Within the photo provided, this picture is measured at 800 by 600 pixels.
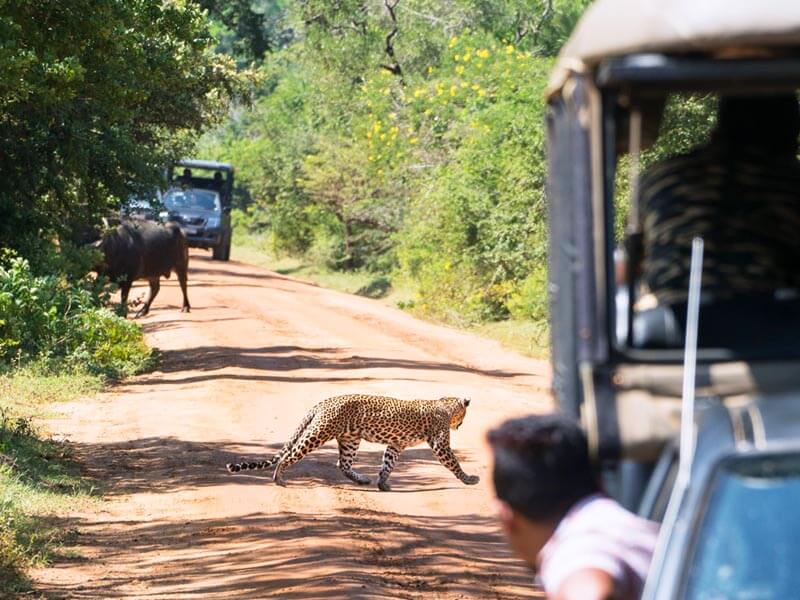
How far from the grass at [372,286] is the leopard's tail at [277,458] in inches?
410

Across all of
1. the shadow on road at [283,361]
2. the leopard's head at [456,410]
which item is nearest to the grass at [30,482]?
the leopard's head at [456,410]

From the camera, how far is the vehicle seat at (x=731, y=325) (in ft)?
11.3

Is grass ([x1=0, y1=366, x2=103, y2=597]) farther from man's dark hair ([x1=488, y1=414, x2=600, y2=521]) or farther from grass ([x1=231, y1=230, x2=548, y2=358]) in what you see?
grass ([x1=231, y1=230, x2=548, y2=358])

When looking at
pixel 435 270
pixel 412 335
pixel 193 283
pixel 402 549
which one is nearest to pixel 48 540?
pixel 402 549

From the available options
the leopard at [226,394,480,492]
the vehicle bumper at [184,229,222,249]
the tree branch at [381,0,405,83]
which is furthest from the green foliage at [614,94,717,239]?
the tree branch at [381,0,405,83]

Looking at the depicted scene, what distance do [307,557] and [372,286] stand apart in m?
27.7

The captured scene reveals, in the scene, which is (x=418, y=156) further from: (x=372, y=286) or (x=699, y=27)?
(x=699, y=27)

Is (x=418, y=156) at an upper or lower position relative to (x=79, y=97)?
lower

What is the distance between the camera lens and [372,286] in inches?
1435

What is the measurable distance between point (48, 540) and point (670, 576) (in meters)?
7.41

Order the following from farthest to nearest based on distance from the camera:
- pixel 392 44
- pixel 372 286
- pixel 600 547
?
1. pixel 392 44
2. pixel 372 286
3. pixel 600 547

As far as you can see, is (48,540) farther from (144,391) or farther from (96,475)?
(144,391)

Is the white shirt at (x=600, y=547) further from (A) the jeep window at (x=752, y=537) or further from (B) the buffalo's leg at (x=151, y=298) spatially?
(B) the buffalo's leg at (x=151, y=298)

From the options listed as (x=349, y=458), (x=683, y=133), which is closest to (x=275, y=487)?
(x=349, y=458)
